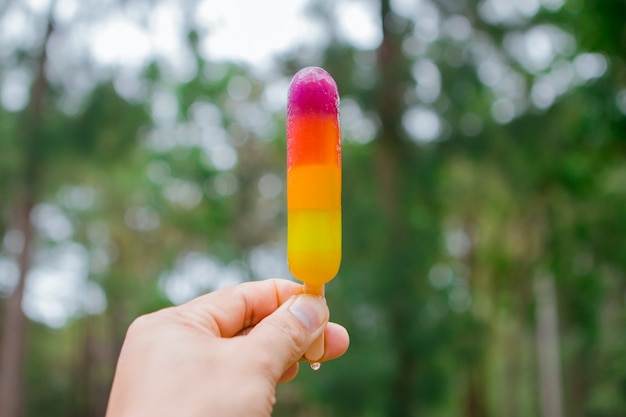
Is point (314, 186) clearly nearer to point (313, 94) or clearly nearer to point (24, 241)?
point (313, 94)

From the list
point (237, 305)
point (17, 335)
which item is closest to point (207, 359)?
point (237, 305)

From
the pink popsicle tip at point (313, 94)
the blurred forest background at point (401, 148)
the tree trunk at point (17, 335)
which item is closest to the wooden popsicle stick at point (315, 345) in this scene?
the pink popsicle tip at point (313, 94)

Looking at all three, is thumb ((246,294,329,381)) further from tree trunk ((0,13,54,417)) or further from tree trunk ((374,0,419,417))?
tree trunk ((0,13,54,417))

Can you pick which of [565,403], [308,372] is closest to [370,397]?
[308,372]

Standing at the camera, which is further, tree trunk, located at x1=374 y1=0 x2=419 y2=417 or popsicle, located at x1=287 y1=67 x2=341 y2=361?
tree trunk, located at x1=374 y1=0 x2=419 y2=417

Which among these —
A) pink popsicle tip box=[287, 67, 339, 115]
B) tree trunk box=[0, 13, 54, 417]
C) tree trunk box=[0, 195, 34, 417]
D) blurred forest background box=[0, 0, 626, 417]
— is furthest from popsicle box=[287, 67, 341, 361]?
tree trunk box=[0, 195, 34, 417]

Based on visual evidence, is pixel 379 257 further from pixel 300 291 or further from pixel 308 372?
pixel 300 291

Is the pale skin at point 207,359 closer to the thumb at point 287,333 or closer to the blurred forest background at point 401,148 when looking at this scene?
the thumb at point 287,333
